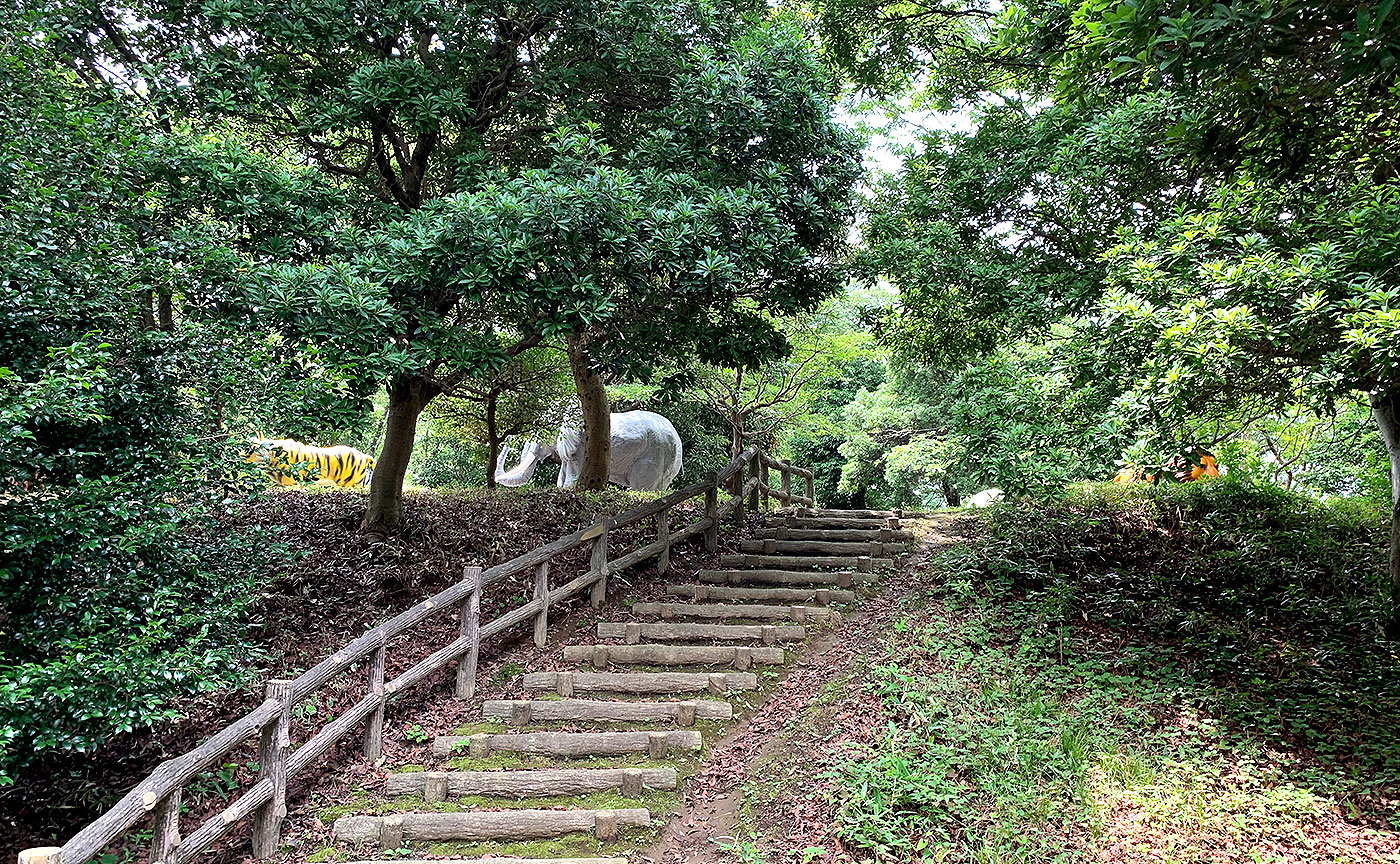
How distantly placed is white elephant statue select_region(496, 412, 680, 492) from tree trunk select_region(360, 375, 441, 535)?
6.90m

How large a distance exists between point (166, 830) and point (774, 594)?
18.5ft

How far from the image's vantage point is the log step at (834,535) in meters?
10.8

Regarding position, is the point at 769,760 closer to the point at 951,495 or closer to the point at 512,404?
the point at 512,404

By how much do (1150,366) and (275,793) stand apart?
6.32 metres

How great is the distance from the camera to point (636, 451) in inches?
659

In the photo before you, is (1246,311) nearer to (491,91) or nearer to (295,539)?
(491,91)

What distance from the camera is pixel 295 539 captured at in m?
9.03

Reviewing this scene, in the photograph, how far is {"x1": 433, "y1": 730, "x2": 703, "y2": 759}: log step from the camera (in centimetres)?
569

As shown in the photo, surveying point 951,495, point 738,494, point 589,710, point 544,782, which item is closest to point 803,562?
point 738,494

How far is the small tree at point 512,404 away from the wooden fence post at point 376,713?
21.9ft

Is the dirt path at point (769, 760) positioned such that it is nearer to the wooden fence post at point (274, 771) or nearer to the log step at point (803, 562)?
the log step at point (803, 562)

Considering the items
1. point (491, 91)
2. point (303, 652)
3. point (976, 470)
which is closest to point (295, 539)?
point (303, 652)

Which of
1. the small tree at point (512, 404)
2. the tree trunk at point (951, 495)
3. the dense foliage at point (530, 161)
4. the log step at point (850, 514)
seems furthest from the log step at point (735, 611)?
the tree trunk at point (951, 495)

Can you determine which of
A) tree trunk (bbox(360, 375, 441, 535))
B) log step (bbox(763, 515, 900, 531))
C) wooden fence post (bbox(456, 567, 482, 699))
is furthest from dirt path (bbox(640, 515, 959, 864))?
tree trunk (bbox(360, 375, 441, 535))
